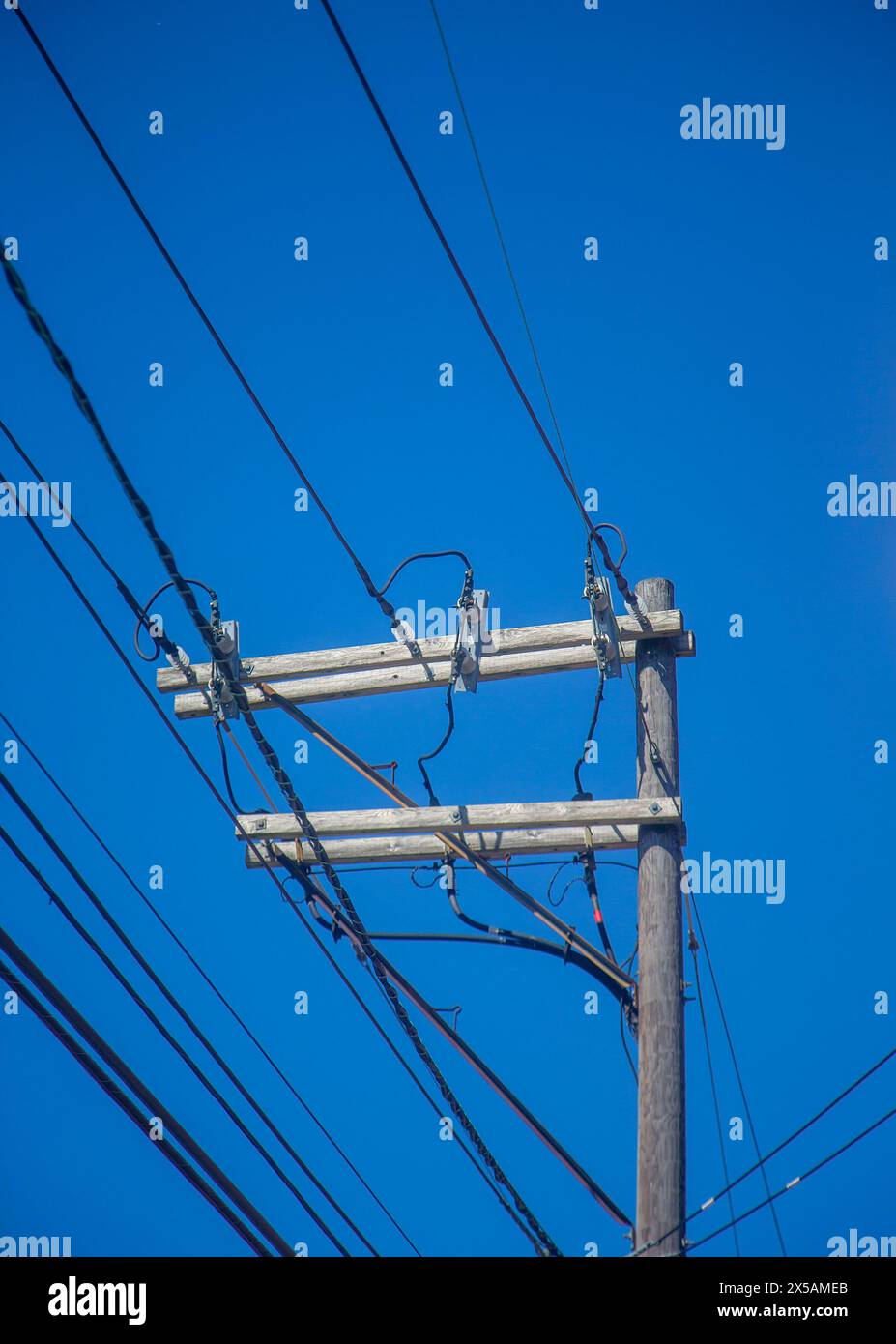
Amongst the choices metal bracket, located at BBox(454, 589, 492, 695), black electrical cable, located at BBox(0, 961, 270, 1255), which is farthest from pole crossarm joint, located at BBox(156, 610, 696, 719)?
black electrical cable, located at BBox(0, 961, 270, 1255)

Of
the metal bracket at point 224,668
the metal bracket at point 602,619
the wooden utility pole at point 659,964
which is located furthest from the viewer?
the metal bracket at point 602,619

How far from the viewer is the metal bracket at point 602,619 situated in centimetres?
789

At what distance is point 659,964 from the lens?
7.46 m

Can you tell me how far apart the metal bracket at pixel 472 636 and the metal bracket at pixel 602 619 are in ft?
1.96

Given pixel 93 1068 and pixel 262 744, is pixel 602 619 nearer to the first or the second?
pixel 262 744

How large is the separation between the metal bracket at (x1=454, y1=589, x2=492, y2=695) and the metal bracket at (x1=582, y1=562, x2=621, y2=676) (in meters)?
0.60

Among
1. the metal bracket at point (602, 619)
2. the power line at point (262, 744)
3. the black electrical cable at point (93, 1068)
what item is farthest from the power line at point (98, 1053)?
the metal bracket at point (602, 619)

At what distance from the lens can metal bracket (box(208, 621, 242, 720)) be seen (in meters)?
7.46

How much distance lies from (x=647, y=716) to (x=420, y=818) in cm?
140

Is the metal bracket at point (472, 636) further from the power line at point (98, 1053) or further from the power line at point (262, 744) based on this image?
the power line at point (98, 1053)
